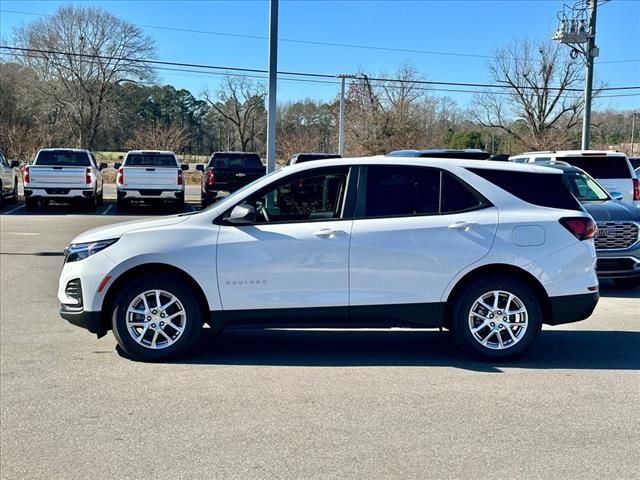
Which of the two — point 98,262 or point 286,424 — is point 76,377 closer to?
point 98,262

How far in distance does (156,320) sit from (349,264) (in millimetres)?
1768

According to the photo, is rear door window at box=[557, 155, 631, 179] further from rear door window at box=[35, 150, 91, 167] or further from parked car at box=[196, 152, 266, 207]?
rear door window at box=[35, 150, 91, 167]

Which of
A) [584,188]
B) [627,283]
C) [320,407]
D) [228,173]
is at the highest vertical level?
[228,173]

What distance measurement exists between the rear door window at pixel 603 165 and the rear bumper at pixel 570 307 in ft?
26.9

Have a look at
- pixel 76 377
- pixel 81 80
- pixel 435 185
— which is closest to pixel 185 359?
pixel 76 377

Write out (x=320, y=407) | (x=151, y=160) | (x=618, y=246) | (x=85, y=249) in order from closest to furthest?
(x=320, y=407) < (x=85, y=249) < (x=618, y=246) < (x=151, y=160)

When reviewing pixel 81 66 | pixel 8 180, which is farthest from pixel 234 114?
pixel 8 180

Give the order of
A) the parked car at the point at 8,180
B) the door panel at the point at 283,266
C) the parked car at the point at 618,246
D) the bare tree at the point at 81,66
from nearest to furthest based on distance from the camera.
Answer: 1. the door panel at the point at 283,266
2. the parked car at the point at 618,246
3. the parked car at the point at 8,180
4. the bare tree at the point at 81,66

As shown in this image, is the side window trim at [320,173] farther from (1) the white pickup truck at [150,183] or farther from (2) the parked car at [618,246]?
(1) the white pickup truck at [150,183]

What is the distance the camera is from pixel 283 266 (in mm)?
5664

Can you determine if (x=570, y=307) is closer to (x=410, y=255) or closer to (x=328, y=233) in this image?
(x=410, y=255)

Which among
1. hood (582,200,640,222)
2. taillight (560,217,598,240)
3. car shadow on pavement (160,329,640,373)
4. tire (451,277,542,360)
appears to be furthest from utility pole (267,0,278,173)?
taillight (560,217,598,240)

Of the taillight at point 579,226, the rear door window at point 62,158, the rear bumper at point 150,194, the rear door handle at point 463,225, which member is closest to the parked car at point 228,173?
the rear bumper at point 150,194

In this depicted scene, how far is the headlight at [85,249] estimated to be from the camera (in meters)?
5.75
